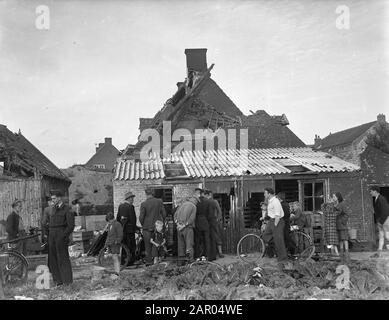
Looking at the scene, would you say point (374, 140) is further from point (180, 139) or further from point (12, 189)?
point (12, 189)

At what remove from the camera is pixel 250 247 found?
41.9ft

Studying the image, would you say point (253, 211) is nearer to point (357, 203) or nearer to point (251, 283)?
point (357, 203)

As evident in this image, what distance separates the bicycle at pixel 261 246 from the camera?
11.4 metres

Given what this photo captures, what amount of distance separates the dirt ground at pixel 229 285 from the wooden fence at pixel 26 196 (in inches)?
237

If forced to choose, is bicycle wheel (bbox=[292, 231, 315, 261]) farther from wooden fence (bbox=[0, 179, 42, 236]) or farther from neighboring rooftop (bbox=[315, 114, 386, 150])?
neighboring rooftop (bbox=[315, 114, 386, 150])

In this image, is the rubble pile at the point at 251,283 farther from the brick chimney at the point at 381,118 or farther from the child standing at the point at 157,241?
the brick chimney at the point at 381,118

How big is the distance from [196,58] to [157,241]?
13.6 meters

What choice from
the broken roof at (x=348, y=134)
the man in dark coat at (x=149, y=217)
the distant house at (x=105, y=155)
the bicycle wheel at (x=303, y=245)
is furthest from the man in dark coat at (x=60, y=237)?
the distant house at (x=105, y=155)

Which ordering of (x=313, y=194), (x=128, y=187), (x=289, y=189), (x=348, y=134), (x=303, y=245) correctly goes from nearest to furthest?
(x=303, y=245) < (x=128, y=187) < (x=313, y=194) < (x=289, y=189) < (x=348, y=134)

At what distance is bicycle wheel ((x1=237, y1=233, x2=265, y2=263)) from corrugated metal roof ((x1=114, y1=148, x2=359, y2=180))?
2.22m

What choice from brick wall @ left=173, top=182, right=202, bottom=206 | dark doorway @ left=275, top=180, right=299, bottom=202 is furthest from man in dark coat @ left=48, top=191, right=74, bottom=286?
dark doorway @ left=275, top=180, right=299, bottom=202

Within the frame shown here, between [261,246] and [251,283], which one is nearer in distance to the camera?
[251,283]

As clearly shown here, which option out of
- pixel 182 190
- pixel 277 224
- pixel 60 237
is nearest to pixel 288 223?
pixel 277 224
